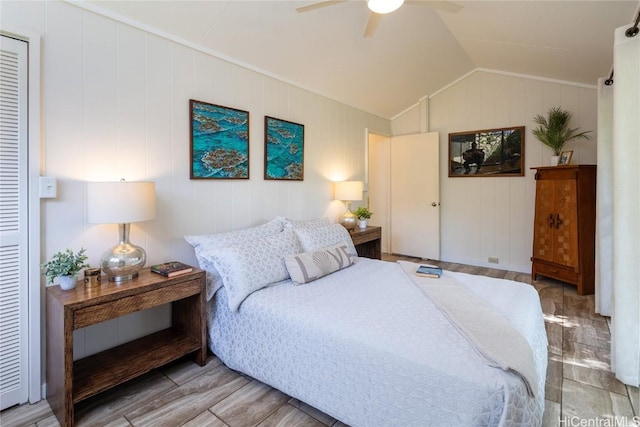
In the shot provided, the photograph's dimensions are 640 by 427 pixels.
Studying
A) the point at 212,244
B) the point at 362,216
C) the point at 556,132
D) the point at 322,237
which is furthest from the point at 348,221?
the point at 556,132

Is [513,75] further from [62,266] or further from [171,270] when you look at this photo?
[62,266]

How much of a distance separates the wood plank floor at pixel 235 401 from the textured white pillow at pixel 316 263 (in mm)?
735

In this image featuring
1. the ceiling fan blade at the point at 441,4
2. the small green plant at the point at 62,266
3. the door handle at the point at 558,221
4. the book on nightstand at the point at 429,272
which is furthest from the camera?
the door handle at the point at 558,221

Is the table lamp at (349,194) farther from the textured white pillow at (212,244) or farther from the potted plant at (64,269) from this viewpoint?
the potted plant at (64,269)

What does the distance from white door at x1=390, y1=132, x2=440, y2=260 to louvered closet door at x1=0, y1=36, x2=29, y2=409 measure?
14.9 feet

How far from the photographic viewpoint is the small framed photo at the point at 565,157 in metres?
3.78

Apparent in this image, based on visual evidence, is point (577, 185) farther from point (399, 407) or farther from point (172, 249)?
point (172, 249)

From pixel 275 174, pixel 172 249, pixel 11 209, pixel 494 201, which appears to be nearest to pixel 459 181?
pixel 494 201

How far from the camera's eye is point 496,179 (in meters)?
4.59

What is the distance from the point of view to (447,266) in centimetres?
477

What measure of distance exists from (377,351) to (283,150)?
2.39m

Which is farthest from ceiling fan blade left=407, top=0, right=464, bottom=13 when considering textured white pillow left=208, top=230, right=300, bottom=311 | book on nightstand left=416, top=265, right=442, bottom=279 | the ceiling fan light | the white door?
the white door

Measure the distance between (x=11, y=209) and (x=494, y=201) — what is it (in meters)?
5.03

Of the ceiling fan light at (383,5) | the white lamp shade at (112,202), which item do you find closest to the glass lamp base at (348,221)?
the ceiling fan light at (383,5)
